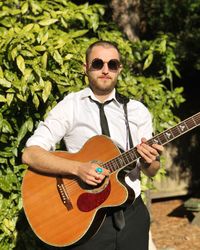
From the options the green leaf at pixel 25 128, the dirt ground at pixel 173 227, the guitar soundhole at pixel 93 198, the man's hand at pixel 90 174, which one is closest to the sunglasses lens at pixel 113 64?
the man's hand at pixel 90 174

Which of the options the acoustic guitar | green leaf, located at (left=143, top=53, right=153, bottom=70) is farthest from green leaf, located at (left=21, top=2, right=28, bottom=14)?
the acoustic guitar

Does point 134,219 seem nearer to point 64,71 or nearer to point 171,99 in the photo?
point 64,71

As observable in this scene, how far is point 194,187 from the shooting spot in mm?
9023

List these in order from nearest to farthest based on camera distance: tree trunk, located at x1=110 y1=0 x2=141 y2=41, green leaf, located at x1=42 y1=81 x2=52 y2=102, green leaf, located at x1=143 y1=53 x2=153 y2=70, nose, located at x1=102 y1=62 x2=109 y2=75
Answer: nose, located at x1=102 y1=62 x2=109 y2=75, green leaf, located at x1=42 y1=81 x2=52 y2=102, green leaf, located at x1=143 y1=53 x2=153 y2=70, tree trunk, located at x1=110 y1=0 x2=141 y2=41

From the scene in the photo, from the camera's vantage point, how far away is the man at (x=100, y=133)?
3061 mm

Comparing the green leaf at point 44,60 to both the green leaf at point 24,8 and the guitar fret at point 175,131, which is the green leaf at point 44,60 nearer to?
the green leaf at point 24,8

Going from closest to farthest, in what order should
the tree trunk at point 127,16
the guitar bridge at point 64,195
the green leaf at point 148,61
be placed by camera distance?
the guitar bridge at point 64,195
the green leaf at point 148,61
the tree trunk at point 127,16

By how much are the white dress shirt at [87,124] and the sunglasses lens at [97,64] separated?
13 cm

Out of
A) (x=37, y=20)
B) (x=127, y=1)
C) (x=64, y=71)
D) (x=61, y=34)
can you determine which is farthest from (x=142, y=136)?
(x=127, y=1)

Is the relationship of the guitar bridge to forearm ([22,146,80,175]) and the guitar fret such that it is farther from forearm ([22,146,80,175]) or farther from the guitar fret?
the guitar fret

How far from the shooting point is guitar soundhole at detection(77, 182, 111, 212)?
3.13m

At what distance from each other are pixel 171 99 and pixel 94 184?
7.57 feet

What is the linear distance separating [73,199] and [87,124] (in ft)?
1.46

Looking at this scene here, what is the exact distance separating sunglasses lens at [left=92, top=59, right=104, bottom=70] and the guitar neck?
49 centimetres
